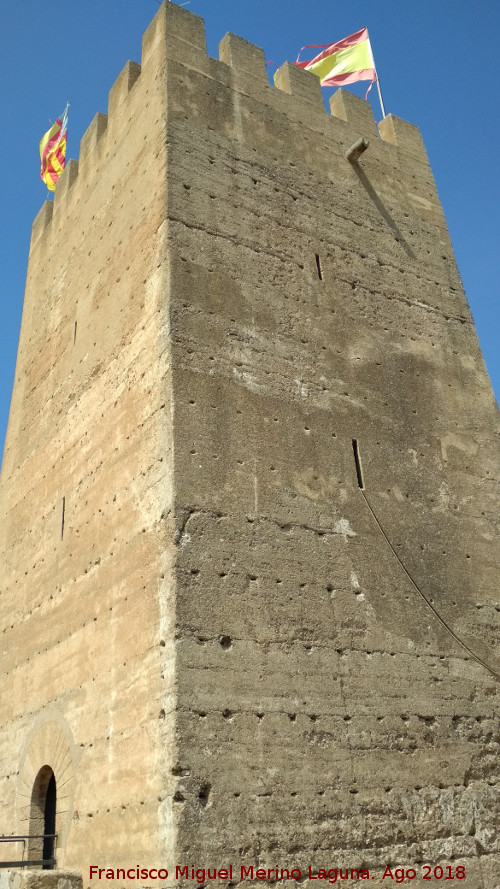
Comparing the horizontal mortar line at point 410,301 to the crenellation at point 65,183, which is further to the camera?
the crenellation at point 65,183

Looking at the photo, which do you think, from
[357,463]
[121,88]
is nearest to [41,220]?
[121,88]

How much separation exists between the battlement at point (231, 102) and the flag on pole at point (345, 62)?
35 centimetres

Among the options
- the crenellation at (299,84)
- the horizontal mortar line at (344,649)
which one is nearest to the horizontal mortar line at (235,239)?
the crenellation at (299,84)

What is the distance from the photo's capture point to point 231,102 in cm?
838

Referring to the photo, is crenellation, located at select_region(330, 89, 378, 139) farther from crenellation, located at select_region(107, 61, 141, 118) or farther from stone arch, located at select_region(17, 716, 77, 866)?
stone arch, located at select_region(17, 716, 77, 866)

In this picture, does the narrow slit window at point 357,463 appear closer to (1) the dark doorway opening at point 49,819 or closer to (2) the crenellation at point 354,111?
(1) the dark doorway opening at point 49,819

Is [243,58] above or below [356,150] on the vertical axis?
above

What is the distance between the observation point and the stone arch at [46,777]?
634cm

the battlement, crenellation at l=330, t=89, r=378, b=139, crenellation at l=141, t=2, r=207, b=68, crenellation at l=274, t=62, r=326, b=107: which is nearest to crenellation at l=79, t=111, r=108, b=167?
the battlement

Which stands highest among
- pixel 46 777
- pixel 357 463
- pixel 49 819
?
pixel 357 463

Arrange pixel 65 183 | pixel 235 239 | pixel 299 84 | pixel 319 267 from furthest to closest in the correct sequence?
pixel 65 183
pixel 299 84
pixel 319 267
pixel 235 239

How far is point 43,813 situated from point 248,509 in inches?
141

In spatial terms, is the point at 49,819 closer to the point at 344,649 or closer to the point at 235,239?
the point at 344,649

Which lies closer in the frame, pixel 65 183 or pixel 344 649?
pixel 344 649
